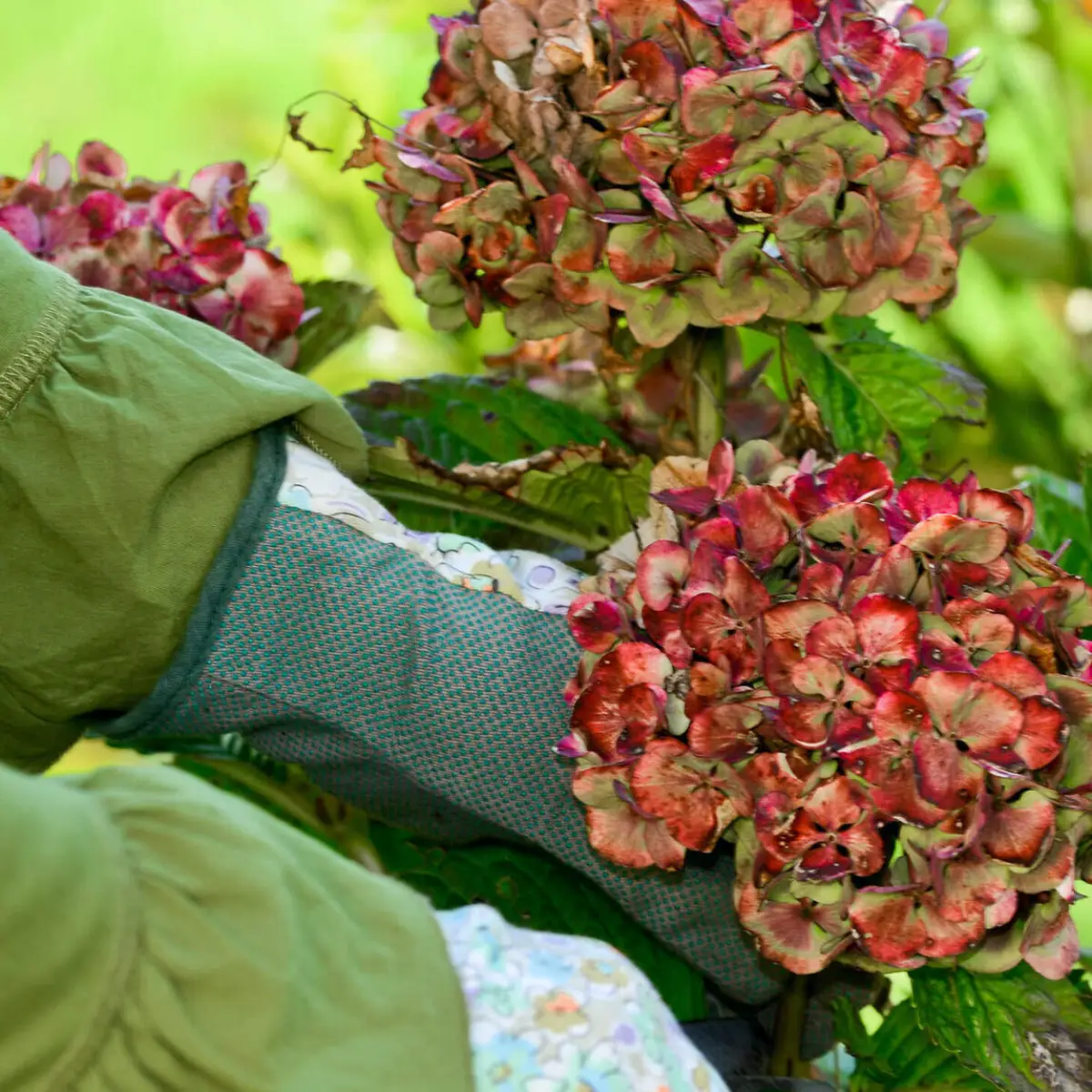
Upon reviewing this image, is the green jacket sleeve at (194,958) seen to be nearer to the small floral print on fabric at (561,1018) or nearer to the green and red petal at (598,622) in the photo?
the small floral print on fabric at (561,1018)

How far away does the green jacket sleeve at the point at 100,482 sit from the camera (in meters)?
0.48

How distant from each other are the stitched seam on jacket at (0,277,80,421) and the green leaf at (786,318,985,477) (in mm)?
307

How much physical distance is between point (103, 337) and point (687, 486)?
8.5 inches

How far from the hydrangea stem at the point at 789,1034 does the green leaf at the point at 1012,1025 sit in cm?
7

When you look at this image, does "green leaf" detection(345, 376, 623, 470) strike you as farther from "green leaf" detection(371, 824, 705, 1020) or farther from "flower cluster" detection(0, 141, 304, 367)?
"green leaf" detection(371, 824, 705, 1020)

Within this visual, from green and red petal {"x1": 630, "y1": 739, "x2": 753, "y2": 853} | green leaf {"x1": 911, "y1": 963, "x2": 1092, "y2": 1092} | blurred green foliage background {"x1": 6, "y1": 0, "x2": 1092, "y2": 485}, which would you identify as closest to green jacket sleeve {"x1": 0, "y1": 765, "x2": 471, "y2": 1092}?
green and red petal {"x1": 630, "y1": 739, "x2": 753, "y2": 853}

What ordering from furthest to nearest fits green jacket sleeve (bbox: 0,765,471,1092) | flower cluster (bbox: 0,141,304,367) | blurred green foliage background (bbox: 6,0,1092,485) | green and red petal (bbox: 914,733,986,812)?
blurred green foliage background (bbox: 6,0,1092,485), flower cluster (bbox: 0,141,304,367), green and red petal (bbox: 914,733,986,812), green jacket sleeve (bbox: 0,765,471,1092)

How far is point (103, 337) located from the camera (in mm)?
496

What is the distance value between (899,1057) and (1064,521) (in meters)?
0.27

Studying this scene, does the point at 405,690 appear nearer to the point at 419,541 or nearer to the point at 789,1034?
the point at 419,541

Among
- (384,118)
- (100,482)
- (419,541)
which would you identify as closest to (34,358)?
(100,482)

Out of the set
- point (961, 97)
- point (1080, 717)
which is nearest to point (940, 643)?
point (1080, 717)

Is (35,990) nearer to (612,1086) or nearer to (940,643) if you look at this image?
(612,1086)

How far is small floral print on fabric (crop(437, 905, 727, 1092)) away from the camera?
349 mm
